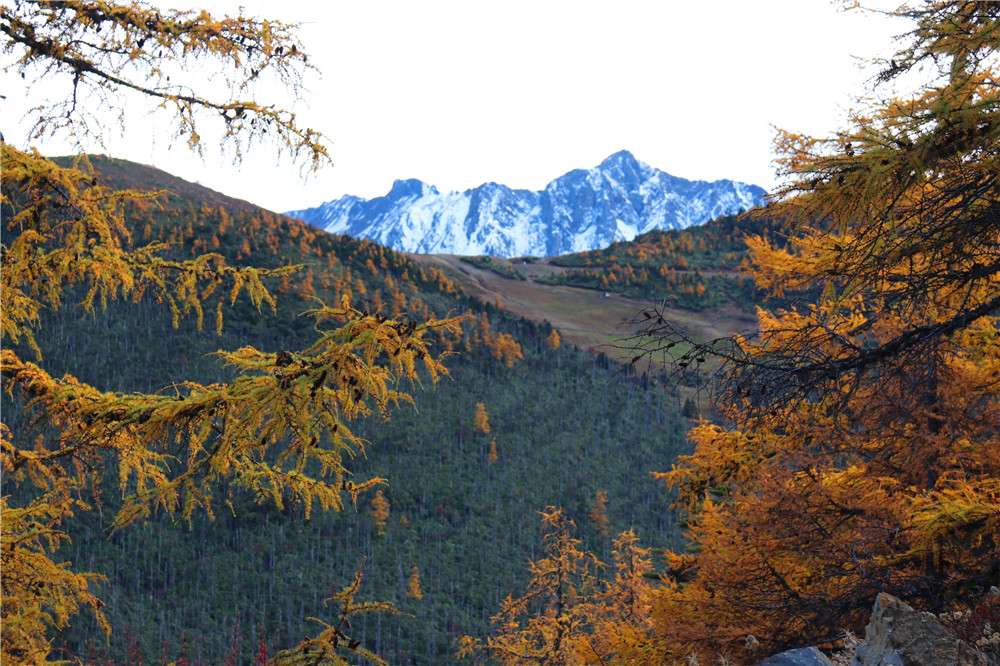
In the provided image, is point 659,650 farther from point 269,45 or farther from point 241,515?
point 241,515

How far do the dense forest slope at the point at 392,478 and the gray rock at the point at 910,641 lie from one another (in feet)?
77.2

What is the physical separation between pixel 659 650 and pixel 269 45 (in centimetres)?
792

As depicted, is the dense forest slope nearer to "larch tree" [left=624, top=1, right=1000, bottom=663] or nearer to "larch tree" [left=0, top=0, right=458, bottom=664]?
"larch tree" [left=624, top=1, right=1000, bottom=663]

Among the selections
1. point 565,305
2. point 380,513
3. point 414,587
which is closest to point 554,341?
point 565,305

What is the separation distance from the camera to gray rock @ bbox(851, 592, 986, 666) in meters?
3.68

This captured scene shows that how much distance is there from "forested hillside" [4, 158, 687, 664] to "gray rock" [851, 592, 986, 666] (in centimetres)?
2676

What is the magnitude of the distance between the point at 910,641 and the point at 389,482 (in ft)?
136

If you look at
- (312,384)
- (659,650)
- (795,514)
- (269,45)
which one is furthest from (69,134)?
(659,650)

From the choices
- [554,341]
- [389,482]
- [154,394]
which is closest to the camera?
[154,394]

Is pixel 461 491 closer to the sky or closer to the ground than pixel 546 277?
closer to the ground

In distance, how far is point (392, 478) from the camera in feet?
211

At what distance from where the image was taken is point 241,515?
5731 cm

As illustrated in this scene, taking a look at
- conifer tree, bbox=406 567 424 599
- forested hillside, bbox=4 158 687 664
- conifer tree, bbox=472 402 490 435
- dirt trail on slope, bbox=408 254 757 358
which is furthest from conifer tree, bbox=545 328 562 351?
conifer tree, bbox=406 567 424 599

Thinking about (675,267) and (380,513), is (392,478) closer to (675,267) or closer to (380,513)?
(380,513)
